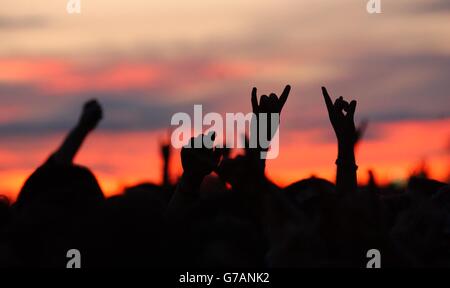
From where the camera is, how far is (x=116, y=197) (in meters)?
6.53

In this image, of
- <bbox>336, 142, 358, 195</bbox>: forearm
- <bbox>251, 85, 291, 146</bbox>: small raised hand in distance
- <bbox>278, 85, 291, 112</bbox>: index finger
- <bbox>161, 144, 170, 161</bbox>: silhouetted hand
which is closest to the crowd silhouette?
<bbox>161, 144, 170, 161</bbox>: silhouetted hand

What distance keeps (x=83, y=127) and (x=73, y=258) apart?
0.79 metres

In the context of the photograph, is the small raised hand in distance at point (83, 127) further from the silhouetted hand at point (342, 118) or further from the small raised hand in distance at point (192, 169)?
the silhouetted hand at point (342, 118)

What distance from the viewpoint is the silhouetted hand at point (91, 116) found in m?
6.76

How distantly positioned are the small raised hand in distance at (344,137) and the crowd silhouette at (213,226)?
49 cm

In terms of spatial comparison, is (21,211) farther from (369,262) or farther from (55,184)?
(369,262)

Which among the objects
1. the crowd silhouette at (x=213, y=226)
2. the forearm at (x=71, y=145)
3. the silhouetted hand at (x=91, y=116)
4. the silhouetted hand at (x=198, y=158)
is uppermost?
the silhouetted hand at (x=91, y=116)

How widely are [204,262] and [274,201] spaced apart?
0.45 meters

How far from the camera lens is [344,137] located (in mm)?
8180

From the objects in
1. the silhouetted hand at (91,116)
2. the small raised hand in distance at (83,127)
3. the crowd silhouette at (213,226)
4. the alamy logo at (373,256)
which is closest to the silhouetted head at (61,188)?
the crowd silhouette at (213,226)

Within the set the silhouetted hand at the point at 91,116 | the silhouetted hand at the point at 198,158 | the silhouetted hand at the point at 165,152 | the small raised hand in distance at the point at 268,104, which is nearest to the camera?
the silhouetted hand at the point at 91,116
